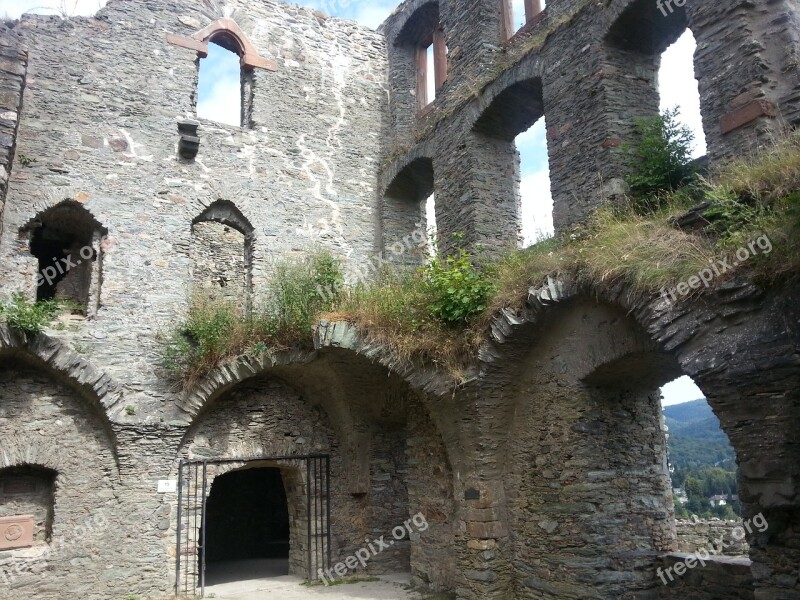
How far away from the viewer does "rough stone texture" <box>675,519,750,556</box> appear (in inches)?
303

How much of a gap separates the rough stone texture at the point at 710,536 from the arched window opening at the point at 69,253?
8.21 metres

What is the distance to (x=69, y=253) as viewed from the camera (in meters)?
9.70

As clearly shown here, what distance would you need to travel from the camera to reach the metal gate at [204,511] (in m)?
8.32

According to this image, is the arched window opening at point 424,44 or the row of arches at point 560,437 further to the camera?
the arched window opening at point 424,44

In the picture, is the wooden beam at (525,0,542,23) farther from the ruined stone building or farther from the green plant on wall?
the green plant on wall

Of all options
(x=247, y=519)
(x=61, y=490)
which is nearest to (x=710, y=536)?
→ (x=61, y=490)

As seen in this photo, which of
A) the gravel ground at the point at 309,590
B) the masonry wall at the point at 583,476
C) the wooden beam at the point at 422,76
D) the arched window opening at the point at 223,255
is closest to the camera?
the masonry wall at the point at 583,476

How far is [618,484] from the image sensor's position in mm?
6480

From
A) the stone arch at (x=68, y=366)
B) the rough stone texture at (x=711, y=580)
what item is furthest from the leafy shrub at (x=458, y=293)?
the stone arch at (x=68, y=366)

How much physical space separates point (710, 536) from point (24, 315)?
9.23 meters

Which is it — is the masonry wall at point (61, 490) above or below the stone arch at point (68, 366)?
below

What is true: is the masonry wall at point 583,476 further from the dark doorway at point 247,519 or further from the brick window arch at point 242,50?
the dark doorway at point 247,519

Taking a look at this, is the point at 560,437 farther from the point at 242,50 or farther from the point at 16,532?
the point at 242,50

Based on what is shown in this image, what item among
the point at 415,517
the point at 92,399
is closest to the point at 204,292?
the point at 92,399
